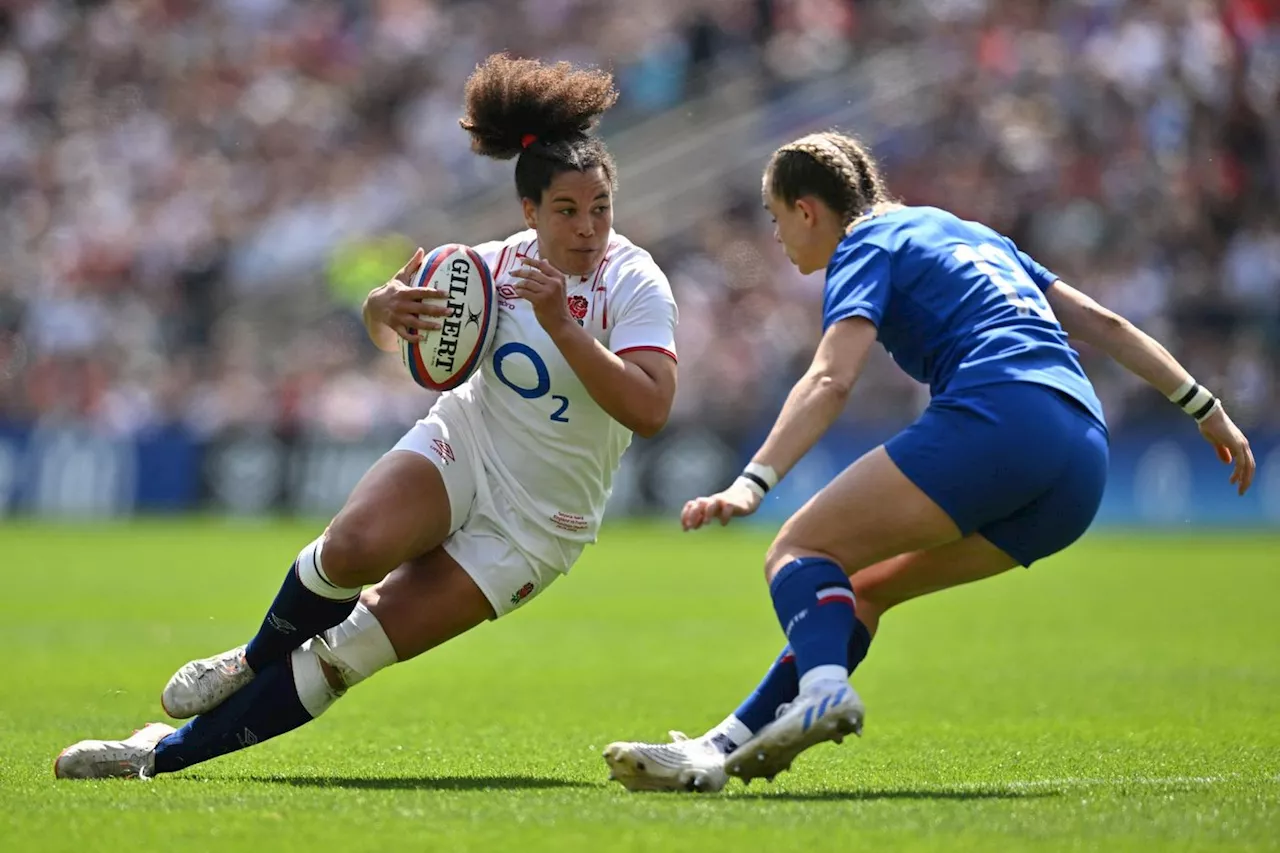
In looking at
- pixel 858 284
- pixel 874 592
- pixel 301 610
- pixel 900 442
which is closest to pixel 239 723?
pixel 301 610

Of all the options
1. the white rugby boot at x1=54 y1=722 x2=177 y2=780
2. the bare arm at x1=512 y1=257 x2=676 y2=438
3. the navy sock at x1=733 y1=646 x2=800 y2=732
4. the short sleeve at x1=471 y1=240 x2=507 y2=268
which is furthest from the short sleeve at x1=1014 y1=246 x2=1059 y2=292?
the white rugby boot at x1=54 y1=722 x2=177 y2=780

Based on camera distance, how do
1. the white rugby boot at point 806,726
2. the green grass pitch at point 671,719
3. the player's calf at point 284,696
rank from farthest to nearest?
the player's calf at point 284,696 → the white rugby boot at point 806,726 → the green grass pitch at point 671,719

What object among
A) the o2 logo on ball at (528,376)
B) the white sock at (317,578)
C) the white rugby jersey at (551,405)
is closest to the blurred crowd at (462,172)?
the white rugby jersey at (551,405)

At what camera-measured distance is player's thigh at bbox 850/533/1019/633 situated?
5.52m

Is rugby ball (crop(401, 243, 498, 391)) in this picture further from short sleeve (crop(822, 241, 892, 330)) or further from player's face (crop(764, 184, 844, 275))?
short sleeve (crop(822, 241, 892, 330))

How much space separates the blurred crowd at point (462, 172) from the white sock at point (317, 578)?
13896 millimetres

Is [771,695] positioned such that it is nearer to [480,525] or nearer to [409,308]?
[480,525]

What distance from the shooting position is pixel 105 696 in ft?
26.6

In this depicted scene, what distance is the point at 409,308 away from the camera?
586cm

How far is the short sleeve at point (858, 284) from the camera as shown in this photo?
5176 millimetres

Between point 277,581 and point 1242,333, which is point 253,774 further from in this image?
point 1242,333

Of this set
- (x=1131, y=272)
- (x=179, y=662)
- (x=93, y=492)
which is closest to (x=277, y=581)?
(x=179, y=662)

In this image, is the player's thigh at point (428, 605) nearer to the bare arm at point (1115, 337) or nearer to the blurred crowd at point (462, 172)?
the bare arm at point (1115, 337)

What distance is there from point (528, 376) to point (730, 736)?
4.62 ft
